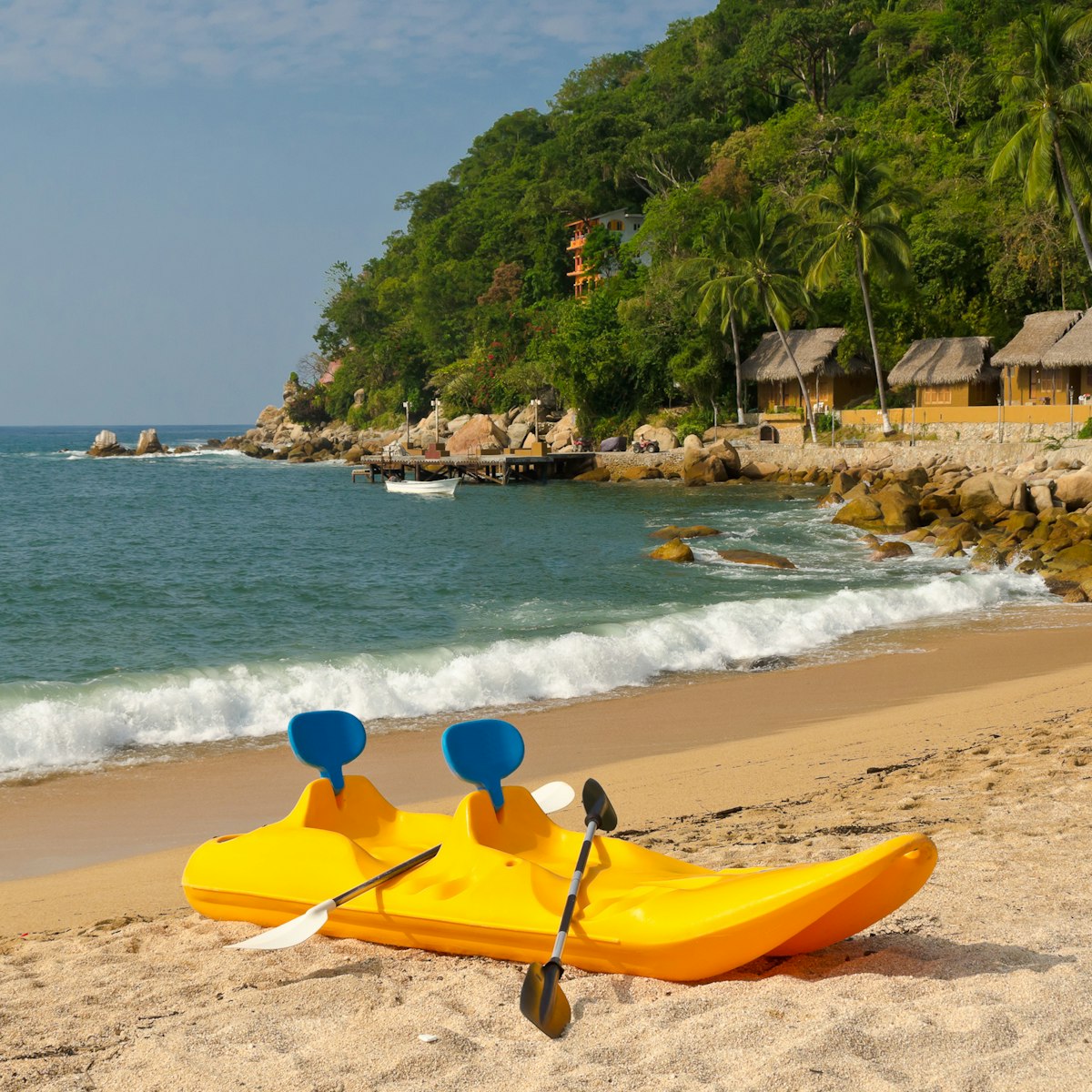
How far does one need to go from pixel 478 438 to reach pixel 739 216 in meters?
17.3

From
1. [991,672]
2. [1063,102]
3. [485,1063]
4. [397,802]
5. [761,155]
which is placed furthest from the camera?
[761,155]

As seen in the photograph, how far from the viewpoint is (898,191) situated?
148ft

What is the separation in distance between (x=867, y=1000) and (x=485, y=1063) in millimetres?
1384

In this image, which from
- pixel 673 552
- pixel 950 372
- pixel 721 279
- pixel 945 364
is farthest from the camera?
pixel 721 279

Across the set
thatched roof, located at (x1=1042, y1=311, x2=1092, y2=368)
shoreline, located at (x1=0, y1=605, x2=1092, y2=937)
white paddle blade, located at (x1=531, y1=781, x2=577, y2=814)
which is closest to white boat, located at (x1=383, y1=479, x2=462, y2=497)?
thatched roof, located at (x1=1042, y1=311, x2=1092, y2=368)

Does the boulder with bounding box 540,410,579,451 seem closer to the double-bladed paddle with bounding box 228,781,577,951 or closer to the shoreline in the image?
the shoreline

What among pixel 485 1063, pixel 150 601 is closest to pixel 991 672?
pixel 485 1063

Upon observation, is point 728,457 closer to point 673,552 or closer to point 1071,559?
point 673,552

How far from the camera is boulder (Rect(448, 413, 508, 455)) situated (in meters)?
55.7

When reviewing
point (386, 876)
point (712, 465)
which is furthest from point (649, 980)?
point (712, 465)

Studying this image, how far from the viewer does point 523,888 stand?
473cm

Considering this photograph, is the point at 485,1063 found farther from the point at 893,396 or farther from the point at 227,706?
the point at 893,396

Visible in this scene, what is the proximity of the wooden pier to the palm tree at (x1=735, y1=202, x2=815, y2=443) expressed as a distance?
10290 millimetres

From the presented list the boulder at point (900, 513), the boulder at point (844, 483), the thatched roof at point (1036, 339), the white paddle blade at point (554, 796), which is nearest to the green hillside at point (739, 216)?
the thatched roof at point (1036, 339)
